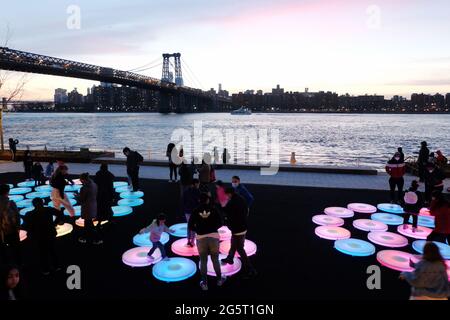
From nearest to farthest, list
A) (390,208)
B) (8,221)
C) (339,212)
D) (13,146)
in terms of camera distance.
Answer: (8,221) → (339,212) → (390,208) → (13,146)

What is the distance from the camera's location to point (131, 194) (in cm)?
1176

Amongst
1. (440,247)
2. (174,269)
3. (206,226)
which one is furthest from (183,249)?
(440,247)

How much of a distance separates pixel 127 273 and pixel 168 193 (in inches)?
239

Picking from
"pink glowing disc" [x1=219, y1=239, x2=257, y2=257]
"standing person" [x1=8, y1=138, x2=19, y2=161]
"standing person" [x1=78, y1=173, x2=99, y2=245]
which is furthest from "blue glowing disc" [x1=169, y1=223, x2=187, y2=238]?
Result: "standing person" [x1=8, y1=138, x2=19, y2=161]

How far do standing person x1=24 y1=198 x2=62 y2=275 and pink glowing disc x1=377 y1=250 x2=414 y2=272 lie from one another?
659 cm

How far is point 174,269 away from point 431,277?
4.29m

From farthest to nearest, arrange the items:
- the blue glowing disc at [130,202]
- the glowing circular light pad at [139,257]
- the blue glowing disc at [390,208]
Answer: the blue glowing disc at [130,202], the blue glowing disc at [390,208], the glowing circular light pad at [139,257]

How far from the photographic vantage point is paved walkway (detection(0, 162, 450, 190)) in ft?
44.0

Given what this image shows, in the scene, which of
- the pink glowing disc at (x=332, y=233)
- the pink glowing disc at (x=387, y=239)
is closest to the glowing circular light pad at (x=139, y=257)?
the pink glowing disc at (x=332, y=233)

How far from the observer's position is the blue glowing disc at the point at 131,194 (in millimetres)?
11421

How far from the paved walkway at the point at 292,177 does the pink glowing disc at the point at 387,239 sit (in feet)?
16.9

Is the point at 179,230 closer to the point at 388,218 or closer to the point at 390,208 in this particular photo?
the point at 388,218

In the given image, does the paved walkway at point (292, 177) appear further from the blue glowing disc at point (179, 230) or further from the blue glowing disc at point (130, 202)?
the blue glowing disc at point (179, 230)
